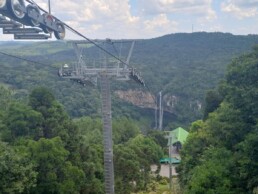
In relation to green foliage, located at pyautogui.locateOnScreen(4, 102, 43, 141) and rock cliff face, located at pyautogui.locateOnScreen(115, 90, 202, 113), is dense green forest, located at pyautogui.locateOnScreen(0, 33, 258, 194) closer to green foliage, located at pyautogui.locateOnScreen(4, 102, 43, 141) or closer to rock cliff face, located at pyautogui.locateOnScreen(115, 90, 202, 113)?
green foliage, located at pyautogui.locateOnScreen(4, 102, 43, 141)

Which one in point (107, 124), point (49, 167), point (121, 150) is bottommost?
point (121, 150)

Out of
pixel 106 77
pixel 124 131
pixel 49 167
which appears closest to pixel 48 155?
pixel 49 167

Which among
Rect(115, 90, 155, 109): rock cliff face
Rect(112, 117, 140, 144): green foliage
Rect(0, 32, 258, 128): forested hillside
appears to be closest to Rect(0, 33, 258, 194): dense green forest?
Rect(112, 117, 140, 144): green foliage

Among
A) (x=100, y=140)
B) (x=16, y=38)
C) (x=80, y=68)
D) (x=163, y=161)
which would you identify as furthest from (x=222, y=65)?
(x=16, y=38)

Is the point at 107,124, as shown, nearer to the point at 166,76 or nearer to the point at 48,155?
the point at 48,155

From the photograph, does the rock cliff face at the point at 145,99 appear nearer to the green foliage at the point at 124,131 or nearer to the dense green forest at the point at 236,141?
the green foliage at the point at 124,131

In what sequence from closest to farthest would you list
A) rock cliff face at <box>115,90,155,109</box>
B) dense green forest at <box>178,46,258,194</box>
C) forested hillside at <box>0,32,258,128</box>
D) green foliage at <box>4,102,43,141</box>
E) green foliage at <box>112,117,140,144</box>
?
1. dense green forest at <box>178,46,258,194</box>
2. green foliage at <box>4,102,43,141</box>
3. green foliage at <box>112,117,140,144</box>
4. forested hillside at <box>0,32,258,128</box>
5. rock cliff face at <box>115,90,155,109</box>

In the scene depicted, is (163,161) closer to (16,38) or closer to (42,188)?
(42,188)

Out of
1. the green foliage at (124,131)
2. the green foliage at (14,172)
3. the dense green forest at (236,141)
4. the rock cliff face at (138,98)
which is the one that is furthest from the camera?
the rock cliff face at (138,98)

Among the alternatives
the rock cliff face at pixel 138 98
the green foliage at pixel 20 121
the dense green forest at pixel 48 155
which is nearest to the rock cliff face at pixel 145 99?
the rock cliff face at pixel 138 98
